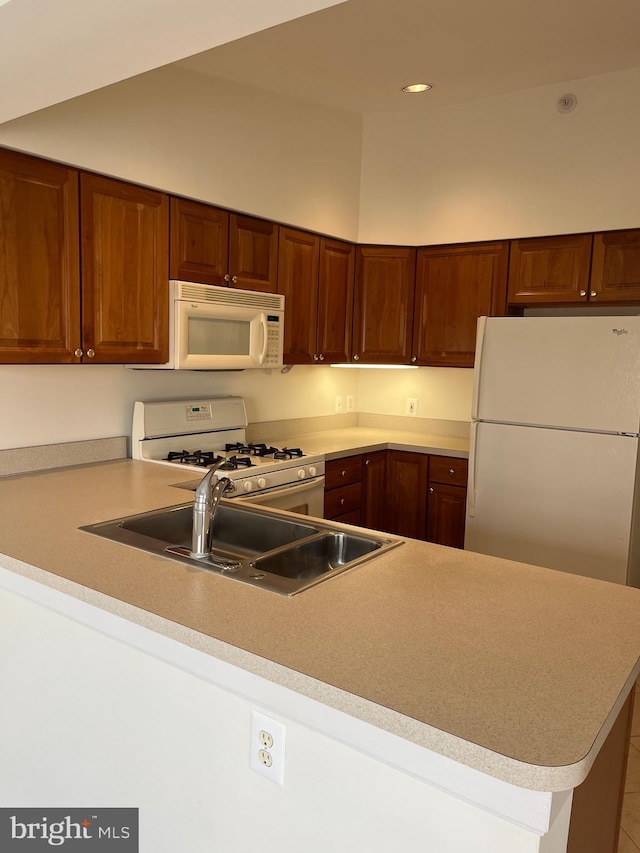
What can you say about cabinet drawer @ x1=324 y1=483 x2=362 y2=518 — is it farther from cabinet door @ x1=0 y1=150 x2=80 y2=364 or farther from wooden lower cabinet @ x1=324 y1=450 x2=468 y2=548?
cabinet door @ x1=0 y1=150 x2=80 y2=364

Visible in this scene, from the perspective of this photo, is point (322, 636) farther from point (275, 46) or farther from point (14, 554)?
point (275, 46)

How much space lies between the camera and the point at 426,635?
124 centimetres

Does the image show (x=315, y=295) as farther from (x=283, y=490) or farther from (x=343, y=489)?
(x=283, y=490)

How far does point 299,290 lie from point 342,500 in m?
Result: 1.16

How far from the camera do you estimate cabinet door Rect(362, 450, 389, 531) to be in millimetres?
3672

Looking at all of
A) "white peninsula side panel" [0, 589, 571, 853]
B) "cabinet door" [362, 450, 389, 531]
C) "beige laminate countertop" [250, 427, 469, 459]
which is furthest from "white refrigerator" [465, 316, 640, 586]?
"white peninsula side panel" [0, 589, 571, 853]

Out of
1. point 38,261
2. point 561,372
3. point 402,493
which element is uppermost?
point 38,261

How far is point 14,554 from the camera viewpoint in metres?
1.64

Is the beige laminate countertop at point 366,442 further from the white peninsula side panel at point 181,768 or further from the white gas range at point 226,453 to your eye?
the white peninsula side panel at point 181,768

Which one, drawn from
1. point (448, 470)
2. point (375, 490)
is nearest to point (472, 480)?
point (448, 470)

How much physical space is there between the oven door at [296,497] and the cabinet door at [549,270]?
153cm

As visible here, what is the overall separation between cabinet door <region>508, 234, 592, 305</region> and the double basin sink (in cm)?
215

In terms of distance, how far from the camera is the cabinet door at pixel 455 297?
362cm

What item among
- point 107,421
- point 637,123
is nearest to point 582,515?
point 637,123
